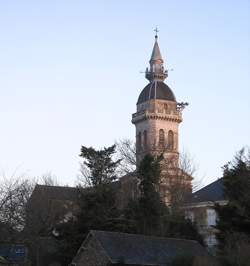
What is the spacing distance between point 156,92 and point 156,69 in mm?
5917

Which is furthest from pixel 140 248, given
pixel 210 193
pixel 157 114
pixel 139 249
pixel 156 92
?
pixel 156 92

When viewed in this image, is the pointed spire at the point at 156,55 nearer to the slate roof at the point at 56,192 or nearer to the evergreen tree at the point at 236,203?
the slate roof at the point at 56,192

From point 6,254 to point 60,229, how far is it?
1151 cm

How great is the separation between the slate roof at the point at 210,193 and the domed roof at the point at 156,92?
2665 cm

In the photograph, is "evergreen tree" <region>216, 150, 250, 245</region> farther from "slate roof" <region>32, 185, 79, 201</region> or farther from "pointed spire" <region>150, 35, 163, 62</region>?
"pointed spire" <region>150, 35, 163, 62</region>

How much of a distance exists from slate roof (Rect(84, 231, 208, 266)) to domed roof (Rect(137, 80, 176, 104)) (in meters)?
56.9

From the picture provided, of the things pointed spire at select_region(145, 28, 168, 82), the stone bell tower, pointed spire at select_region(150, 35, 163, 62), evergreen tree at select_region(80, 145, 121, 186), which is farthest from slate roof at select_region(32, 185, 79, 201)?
pointed spire at select_region(150, 35, 163, 62)

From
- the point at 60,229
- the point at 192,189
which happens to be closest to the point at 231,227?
the point at 60,229

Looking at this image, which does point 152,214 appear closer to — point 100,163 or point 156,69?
point 100,163

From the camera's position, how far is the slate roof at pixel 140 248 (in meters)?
44.5

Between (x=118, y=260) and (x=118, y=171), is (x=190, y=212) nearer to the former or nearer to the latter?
(x=118, y=171)

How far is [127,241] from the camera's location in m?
46.5

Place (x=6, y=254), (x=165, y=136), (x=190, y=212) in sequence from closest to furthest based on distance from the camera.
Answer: (x=6, y=254), (x=190, y=212), (x=165, y=136)

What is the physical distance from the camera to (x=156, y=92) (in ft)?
342
